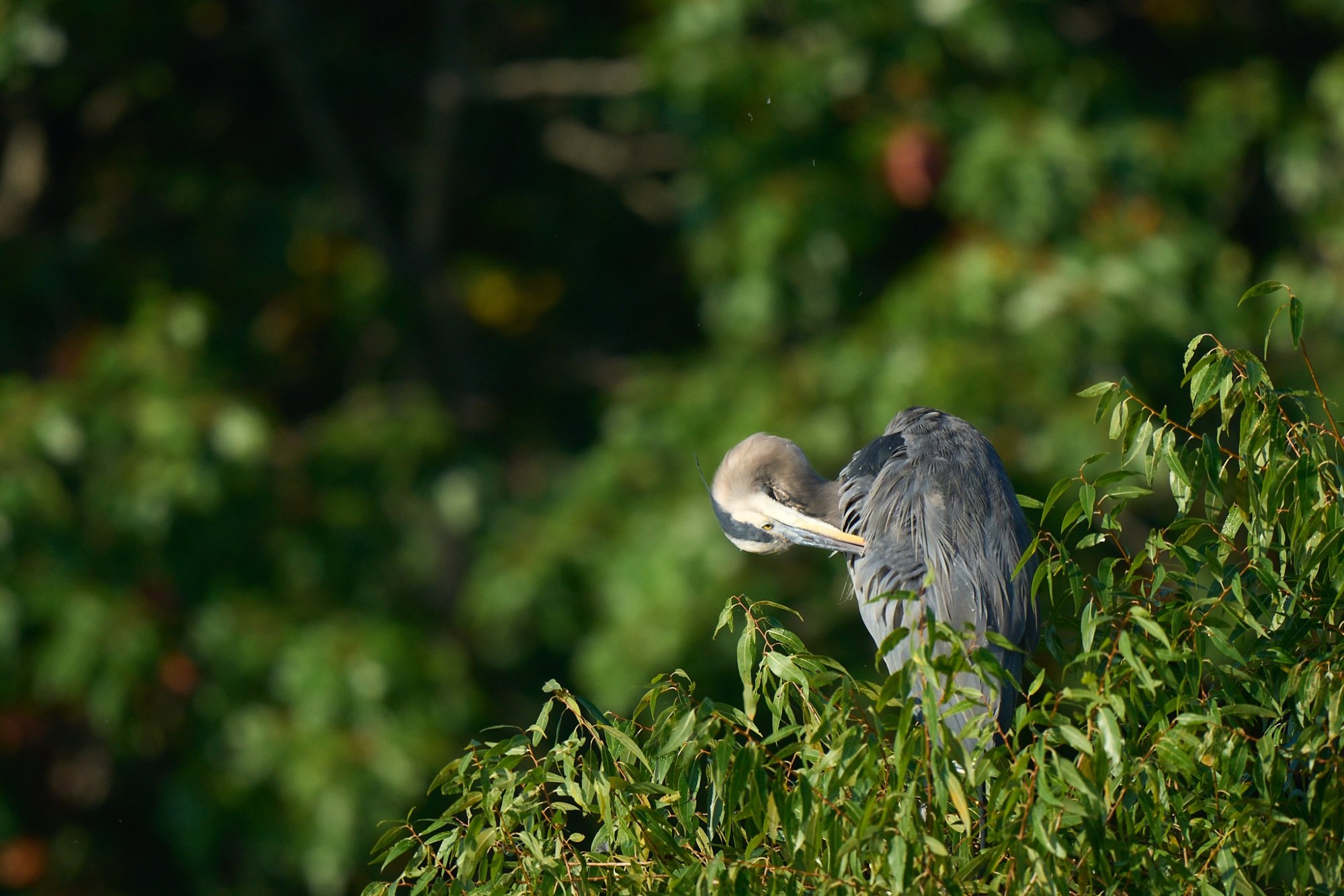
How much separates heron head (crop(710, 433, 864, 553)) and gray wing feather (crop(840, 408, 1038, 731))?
0.37m

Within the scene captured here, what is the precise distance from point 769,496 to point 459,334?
9.13 feet

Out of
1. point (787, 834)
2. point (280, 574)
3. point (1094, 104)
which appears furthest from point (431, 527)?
point (787, 834)

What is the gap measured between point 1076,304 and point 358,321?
266cm

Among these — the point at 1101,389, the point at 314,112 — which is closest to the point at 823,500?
the point at 1101,389

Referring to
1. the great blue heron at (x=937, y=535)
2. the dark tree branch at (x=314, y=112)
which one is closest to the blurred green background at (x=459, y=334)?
the dark tree branch at (x=314, y=112)

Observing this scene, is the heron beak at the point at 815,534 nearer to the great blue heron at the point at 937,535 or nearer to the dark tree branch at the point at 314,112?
the great blue heron at the point at 937,535

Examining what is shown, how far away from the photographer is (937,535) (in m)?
2.60

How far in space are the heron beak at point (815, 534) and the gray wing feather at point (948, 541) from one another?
0.03m

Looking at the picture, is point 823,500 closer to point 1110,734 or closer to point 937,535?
point 937,535

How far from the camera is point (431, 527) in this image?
18.4 feet

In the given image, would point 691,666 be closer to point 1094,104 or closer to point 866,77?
point 866,77

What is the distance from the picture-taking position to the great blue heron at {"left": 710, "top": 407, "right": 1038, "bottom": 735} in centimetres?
250

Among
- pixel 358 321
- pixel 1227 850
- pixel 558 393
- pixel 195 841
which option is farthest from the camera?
pixel 558 393

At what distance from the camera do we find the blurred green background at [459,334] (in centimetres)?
452
